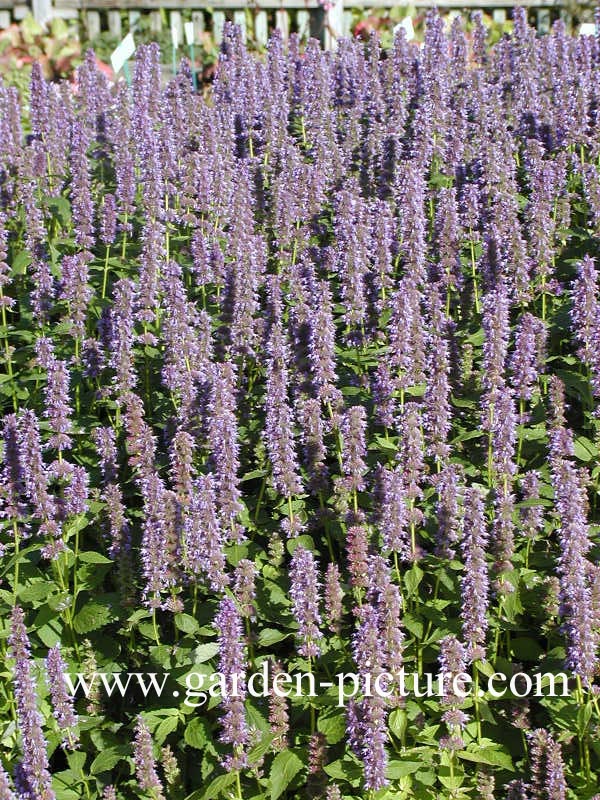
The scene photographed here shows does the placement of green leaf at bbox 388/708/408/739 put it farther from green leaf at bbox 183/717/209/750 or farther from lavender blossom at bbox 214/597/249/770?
green leaf at bbox 183/717/209/750

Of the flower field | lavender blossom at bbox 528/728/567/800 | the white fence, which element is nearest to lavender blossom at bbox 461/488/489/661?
the flower field

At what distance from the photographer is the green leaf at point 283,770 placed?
4258mm

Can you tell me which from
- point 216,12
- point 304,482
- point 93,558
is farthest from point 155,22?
point 93,558

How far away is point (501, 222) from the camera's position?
6113mm

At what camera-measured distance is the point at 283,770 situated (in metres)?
4.31

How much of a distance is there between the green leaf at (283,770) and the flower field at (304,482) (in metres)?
0.01

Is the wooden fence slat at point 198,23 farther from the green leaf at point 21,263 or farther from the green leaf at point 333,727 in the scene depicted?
the green leaf at point 333,727

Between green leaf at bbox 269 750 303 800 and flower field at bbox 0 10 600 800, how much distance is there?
0.01 m

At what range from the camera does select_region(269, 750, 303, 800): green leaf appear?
426 centimetres

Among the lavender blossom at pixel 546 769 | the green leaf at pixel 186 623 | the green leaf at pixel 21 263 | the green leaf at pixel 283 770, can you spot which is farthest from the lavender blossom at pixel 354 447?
the green leaf at pixel 21 263

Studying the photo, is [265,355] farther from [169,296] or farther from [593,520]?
[593,520]

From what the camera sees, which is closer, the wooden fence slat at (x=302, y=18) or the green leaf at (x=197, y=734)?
the green leaf at (x=197, y=734)

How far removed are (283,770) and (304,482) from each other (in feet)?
4.78

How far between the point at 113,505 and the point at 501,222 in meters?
2.66
